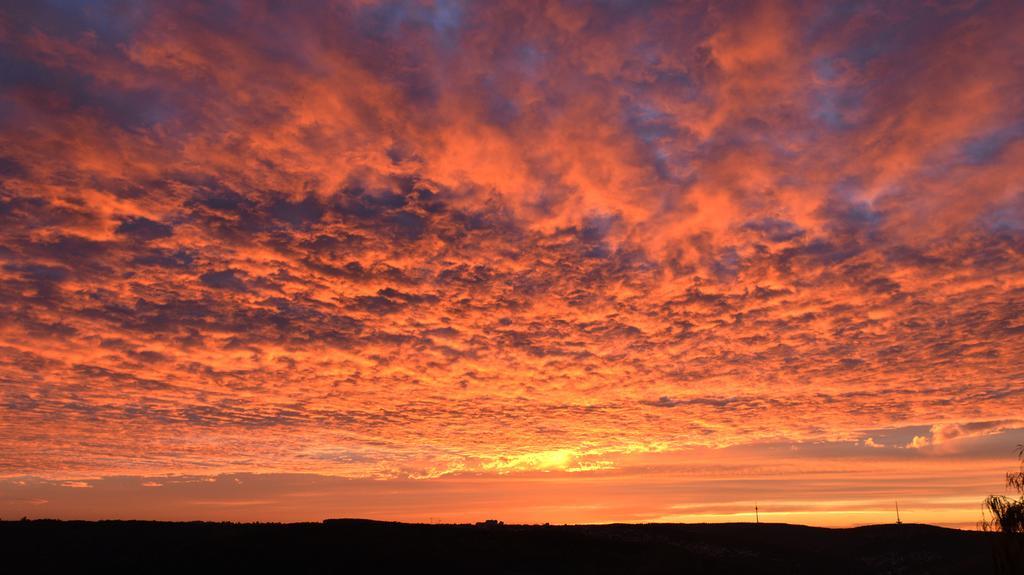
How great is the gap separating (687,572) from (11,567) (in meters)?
49.3

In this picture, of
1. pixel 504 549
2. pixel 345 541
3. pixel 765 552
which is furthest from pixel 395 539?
pixel 765 552

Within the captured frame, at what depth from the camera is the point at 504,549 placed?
59719 mm

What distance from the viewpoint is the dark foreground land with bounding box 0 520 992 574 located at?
4856cm

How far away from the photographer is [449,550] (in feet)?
188

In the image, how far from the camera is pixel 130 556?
48438 mm

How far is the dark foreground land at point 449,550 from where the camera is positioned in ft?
159

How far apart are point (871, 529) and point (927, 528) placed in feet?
21.3

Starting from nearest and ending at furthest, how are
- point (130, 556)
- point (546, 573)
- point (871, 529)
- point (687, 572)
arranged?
point (130, 556)
point (546, 573)
point (687, 572)
point (871, 529)

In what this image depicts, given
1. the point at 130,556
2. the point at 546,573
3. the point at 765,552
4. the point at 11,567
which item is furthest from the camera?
the point at 765,552

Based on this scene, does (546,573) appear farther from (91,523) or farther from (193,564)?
(91,523)

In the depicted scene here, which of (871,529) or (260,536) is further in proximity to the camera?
(871,529)

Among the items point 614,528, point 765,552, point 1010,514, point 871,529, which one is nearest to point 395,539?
point 614,528

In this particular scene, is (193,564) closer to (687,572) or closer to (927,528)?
(687,572)

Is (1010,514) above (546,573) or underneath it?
above
